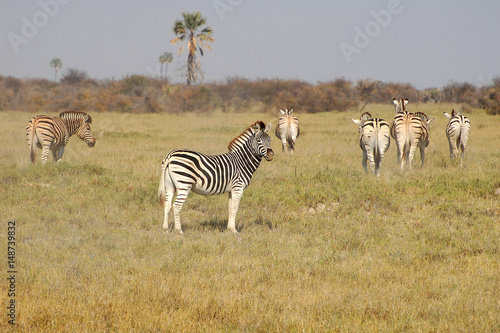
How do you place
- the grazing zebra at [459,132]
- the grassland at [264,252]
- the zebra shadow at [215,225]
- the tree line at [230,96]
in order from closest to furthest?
1. the grassland at [264,252]
2. the zebra shadow at [215,225]
3. the grazing zebra at [459,132]
4. the tree line at [230,96]

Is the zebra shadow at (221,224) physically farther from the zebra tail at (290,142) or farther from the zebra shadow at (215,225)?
the zebra tail at (290,142)

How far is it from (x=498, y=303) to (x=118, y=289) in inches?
166

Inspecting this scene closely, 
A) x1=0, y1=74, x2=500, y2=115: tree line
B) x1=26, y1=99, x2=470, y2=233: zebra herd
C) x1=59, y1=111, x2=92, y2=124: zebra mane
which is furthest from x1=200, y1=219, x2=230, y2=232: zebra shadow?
x1=0, y1=74, x2=500, y2=115: tree line

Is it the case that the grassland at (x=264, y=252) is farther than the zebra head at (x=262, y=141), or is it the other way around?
the zebra head at (x=262, y=141)

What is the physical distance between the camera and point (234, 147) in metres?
8.49

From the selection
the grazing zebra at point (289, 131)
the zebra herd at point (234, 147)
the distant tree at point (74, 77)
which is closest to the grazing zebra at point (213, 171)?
the zebra herd at point (234, 147)

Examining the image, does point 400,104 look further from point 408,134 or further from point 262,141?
point 262,141

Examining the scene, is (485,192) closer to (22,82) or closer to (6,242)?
(6,242)

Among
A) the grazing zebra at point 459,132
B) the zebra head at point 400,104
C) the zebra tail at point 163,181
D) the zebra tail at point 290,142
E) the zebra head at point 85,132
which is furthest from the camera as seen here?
the zebra tail at point 290,142

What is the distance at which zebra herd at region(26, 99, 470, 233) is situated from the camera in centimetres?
776

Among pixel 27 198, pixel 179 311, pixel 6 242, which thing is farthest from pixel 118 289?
pixel 27 198

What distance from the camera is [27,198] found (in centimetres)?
956

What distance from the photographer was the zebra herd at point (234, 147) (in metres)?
7.76

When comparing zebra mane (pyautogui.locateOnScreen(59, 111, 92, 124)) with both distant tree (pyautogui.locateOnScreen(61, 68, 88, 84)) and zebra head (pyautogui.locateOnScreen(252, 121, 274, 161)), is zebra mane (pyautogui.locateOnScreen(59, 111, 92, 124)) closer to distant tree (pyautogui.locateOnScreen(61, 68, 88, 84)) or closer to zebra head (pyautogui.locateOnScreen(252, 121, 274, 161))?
zebra head (pyautogui.locateOnScreen(252, 121, 274, 161))
